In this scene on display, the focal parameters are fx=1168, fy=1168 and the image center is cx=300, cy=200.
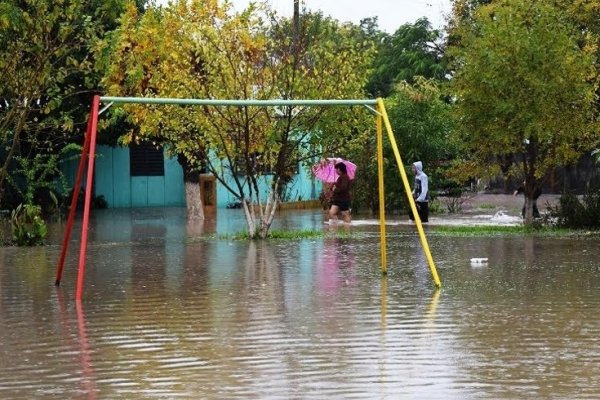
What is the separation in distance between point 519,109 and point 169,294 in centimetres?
1096

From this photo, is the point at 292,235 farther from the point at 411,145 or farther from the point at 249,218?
the point at 411,145

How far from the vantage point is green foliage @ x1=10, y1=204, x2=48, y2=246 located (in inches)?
783

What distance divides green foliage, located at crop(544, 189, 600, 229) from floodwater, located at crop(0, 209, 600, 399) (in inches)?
164

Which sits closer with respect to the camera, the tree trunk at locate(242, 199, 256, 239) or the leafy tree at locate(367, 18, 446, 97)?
the tree trunk at locate(242, 199, 256, 239)

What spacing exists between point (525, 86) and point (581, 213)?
104 inches

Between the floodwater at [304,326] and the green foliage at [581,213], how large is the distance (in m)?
4.16

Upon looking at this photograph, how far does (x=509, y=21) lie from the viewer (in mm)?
21781

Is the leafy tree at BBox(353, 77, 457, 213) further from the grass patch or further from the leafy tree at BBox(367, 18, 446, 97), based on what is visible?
the leafy tree at BBox(367, 18, 446, 97)

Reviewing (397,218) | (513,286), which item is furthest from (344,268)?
(397,218)

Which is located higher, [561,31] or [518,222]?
[561,31]

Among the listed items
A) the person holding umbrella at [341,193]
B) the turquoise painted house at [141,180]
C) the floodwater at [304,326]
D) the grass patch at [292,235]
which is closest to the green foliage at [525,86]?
the grass patch at [292,235]

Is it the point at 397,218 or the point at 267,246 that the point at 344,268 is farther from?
the point at 397,218

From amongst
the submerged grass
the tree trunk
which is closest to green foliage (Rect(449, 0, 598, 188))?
Result: the submerged grass

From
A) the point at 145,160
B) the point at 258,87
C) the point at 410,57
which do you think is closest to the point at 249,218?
A: the point at 258,87
